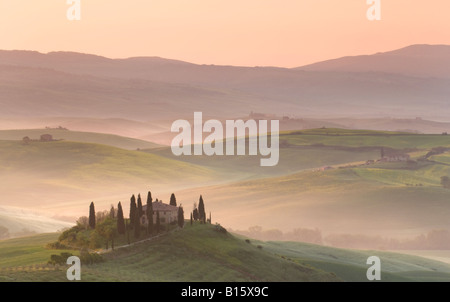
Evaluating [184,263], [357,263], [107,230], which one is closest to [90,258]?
[184,263]

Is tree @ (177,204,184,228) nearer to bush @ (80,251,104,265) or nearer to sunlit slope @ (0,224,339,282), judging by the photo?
sunlit slope @ (0,224,339,282)

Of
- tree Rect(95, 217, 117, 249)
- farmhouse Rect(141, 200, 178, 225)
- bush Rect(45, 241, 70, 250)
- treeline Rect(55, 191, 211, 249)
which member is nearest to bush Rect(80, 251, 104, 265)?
treeline Rect(55, 191, 211, 249)

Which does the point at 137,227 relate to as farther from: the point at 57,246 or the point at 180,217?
the point at 57,246

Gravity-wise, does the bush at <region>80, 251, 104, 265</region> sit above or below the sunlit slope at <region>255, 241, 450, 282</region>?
above

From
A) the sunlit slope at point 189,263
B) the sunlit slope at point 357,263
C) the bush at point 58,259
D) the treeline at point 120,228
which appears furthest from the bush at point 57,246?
the sunlit slope at point 357,263

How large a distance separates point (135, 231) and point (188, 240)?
287 inches

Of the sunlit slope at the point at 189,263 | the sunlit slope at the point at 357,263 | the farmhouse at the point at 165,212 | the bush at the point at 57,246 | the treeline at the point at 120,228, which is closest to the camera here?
the sunlit slope at the point at 189,263

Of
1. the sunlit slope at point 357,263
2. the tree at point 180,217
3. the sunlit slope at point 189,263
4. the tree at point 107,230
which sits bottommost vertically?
the sunlit slope at point 357,263

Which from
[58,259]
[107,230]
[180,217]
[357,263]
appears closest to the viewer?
[58,259]

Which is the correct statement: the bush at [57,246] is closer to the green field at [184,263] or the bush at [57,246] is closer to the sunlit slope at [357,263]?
the green field at [184,263]

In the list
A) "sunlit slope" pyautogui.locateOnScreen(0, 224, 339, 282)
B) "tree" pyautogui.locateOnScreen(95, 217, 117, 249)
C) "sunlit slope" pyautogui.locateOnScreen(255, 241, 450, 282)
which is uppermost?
"tree" pyautogui.locateOnScreen(95, 217, 117, 249)
